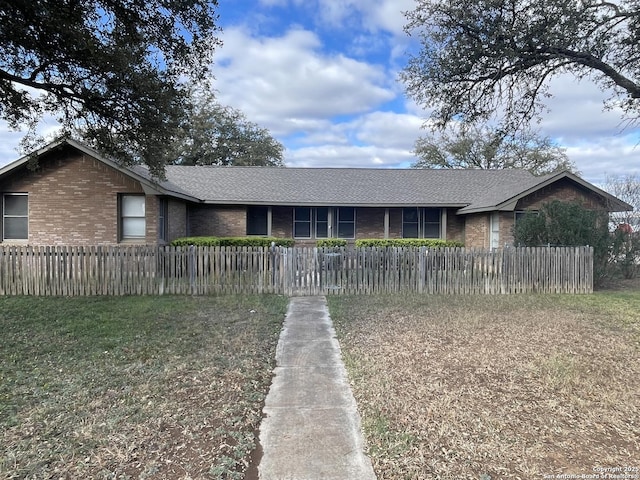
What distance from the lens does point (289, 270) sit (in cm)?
1149

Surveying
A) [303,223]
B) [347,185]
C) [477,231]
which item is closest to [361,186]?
[347,185]

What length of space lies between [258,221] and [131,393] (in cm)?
1558

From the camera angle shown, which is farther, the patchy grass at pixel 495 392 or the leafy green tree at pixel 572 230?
the leafy green tree at pixel 572 230

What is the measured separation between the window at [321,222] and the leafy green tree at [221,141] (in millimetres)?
21031

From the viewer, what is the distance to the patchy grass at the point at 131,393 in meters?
3.25

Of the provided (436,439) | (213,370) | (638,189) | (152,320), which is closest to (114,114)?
(152,320)

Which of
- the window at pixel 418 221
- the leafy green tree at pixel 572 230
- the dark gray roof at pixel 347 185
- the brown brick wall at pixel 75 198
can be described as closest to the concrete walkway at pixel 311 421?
the leafy green tree at pixel 572 230

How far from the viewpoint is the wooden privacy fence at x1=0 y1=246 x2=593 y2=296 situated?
11.0 metres

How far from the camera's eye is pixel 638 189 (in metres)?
15.0

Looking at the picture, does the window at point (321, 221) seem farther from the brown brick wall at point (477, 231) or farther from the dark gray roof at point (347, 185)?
the brown brick wall at point (477, 231)

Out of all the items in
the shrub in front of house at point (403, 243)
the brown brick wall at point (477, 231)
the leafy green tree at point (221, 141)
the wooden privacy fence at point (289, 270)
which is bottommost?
the wooden privacy fence at point (289, 270)

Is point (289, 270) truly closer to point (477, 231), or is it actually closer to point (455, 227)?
point (477, 231)

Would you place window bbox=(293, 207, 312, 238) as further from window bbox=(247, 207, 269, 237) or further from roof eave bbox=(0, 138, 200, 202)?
roof eave bbox=(0, 138, 200, 202)

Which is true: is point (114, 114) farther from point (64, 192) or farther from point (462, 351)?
point (462, 351)
